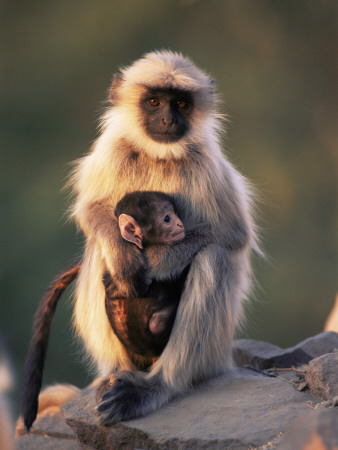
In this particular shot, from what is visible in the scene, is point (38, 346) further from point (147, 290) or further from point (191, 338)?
point (191, 338)

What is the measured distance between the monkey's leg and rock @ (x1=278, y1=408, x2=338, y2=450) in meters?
1.06

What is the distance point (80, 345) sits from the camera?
3729mm

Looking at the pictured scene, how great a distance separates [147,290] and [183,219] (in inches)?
16.1

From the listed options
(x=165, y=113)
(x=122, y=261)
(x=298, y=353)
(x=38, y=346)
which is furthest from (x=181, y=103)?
(x=298, y=353)

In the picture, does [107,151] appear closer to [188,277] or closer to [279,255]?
[188,277]

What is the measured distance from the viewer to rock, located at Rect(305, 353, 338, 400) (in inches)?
116

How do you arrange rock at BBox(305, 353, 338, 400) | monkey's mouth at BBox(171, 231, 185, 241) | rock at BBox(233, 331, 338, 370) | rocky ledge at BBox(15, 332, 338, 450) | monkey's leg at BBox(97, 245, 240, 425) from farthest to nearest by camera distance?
1. rock at BBox(233, 331, 338, 370)
2. monkey's mouth at BBox(171, 231, 185, 241)
3. monkey's leg at BBox(97, 245, 240, 425)
4. rock at BBox(305, 353, 338, 400)
5. rocky ledge at BBox(15, 332, 338, 450)

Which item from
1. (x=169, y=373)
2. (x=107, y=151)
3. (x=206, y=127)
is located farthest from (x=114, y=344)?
(x=206, y=127)

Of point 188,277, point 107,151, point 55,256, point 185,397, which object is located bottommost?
point 55,256

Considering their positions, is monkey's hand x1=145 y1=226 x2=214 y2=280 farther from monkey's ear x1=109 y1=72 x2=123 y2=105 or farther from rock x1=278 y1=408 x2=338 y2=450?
rock x1=278 y1=408 x2=338 y2=450

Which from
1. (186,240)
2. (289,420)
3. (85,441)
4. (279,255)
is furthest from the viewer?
Answer: (279,255)

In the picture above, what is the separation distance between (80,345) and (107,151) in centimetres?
104

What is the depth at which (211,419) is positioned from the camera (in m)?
2.88

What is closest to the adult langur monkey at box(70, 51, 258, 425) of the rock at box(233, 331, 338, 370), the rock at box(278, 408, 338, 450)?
the rock at box(233, 331, 338, 370)
